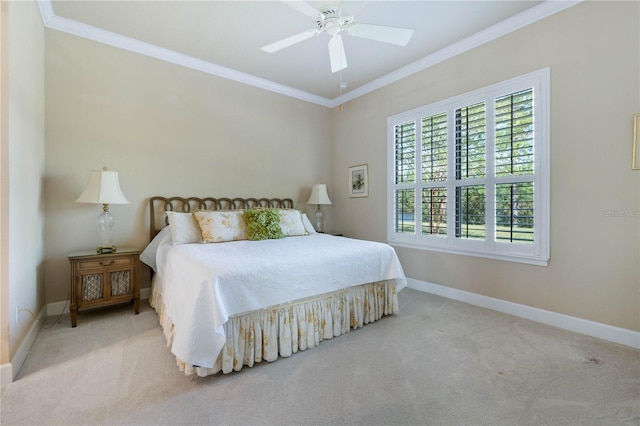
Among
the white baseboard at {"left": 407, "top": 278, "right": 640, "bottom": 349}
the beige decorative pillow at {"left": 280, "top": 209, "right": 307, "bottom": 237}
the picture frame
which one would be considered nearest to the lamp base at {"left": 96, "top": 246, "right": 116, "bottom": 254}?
the beige decorative pillow at {"left": 280, "top": 209, "right": 307, "bottom": 237}

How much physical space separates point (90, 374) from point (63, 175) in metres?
2.09

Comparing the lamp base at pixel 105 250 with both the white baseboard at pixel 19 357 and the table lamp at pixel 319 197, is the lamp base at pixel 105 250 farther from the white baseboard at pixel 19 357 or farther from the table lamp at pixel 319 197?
the table lamp at pixel 319 197

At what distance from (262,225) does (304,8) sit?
6.74ft

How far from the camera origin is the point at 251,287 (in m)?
1.97

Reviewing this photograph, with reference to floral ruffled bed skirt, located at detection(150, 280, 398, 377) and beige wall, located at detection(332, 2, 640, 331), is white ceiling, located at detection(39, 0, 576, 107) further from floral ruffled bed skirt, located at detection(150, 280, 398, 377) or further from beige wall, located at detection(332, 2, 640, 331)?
floral ruffled bed skirt, located at detection(150, 280, 398, 377)

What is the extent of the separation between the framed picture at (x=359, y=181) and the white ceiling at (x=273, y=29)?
52.5 inches

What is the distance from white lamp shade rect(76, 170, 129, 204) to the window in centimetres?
326

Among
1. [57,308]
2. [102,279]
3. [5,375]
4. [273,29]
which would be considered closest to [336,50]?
[273,29]

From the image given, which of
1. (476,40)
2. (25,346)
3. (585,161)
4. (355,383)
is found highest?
(476,40)

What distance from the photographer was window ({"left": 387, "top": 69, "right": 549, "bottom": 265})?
2.76 meters

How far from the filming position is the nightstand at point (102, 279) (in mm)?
2623

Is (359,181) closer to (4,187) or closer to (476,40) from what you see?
(476,40)

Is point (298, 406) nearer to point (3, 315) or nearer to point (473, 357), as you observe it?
point (473, 357)

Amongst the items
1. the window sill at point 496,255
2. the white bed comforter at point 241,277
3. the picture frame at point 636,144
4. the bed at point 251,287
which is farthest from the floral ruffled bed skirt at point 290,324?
the picture frame at point 636,144
